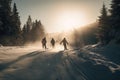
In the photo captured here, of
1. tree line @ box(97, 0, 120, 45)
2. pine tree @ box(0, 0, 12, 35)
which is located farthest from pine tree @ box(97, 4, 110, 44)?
pine tree @ box(0, 0, 12, 35)

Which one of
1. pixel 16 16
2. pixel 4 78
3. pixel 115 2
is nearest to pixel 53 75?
pixel 4 78

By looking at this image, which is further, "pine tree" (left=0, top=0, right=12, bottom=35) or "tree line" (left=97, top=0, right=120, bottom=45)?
"pine tree" (left=0, top=0, right=12, bottom=35)

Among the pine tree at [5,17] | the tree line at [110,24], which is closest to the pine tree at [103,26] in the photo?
the tree line at [110,24]

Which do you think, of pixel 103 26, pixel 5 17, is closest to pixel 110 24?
pixel 103 26

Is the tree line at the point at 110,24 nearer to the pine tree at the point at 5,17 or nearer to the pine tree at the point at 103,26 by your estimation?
the pine tree at the point at 103,26

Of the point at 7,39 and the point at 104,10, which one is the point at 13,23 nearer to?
the point at 7,39

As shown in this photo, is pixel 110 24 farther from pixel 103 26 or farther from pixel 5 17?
pixel 5 17

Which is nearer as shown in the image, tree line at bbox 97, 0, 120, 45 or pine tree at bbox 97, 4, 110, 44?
tree line at bbox 97, 0, 120, 45

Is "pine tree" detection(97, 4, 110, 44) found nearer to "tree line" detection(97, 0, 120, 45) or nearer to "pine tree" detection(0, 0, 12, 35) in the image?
"tree line" detection(97, 0, 120, 45)

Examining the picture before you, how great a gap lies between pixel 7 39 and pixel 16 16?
11788mm

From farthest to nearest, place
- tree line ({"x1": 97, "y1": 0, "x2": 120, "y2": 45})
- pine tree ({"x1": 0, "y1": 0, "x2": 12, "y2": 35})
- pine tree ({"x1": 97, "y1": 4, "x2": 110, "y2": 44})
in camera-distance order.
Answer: pine tree ({"x1": 0, "y1": 0, "x2": 12, "y2": 35})
pine tree ({"x1": 97, "y1": 4, "x2": 110, "y2": 44})
tree line ({"x1": 97, "y1": 0, "x2": 120, "y2": 45})

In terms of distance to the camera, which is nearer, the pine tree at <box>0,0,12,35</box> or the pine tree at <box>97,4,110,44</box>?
the pine tree at <box>97,4,110,44</box>

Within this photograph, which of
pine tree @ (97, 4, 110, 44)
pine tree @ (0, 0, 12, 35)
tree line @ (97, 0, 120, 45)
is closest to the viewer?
tree line @ (97, 0, 120, 45)

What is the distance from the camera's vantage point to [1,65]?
1323 centimetres
